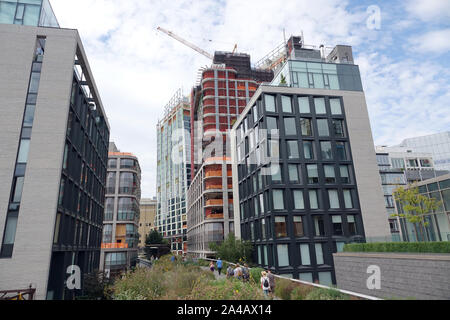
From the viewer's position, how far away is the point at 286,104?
39938mm

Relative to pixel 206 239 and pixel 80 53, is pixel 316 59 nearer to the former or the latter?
pixel 80 53

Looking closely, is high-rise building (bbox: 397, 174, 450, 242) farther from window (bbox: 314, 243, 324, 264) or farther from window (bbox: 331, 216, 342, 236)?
window (bbox: 314, 243, 324, 264)

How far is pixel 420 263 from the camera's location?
17672mm

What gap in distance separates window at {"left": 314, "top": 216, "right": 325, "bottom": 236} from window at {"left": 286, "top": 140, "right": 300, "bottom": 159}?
8033 millimetres

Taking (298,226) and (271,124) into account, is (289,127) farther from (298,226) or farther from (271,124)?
(298,226)

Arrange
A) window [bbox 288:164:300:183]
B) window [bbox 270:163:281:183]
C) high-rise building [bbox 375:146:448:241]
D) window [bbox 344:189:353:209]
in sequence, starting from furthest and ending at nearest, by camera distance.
→ high-rise building [bbox 375:146:448:241] < window [bbox 344:189:353:209] < window [bbox 288:164:300:183] < window [bbox 270:163:281:183]

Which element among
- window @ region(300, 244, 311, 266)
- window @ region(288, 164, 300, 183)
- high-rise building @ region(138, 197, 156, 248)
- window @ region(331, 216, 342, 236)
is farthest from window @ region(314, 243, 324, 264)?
high-rise building @ region(138, 197, 156, 248)

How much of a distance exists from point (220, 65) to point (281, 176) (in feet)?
218

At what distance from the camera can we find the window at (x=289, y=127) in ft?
127

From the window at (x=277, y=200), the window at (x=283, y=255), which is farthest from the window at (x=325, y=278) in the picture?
the window at (x=277, y=200)

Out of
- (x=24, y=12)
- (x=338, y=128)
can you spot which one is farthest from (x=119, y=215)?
(x=338, y=128)

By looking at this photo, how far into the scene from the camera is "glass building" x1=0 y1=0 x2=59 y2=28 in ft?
87.4

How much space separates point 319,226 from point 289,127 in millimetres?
13123
